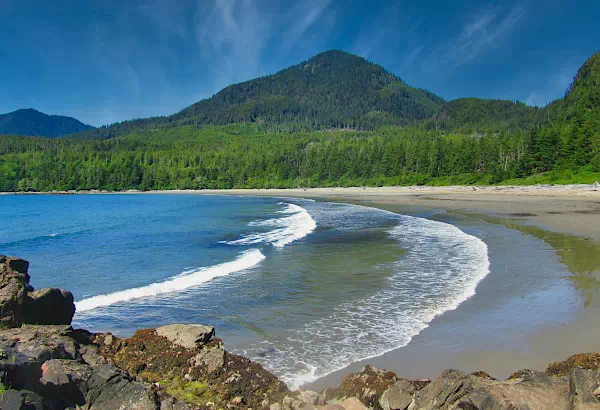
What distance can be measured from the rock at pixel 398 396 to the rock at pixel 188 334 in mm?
2956

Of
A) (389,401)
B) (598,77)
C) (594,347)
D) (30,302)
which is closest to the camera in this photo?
(389,401)

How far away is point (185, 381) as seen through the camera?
17.3 ft

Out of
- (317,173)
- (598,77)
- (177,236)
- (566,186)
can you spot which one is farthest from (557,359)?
(598,77)

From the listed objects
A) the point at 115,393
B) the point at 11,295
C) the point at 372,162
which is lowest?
the point at 115,393

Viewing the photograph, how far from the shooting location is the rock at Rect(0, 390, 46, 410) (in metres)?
3.76

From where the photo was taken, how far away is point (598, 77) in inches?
4486

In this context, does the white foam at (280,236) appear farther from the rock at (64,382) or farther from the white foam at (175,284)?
the rock at (64,382)

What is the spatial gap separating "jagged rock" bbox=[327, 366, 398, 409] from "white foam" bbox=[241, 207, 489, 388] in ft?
4.69

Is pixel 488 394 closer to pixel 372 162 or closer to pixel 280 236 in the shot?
pixel 280 236

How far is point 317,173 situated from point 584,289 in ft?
394

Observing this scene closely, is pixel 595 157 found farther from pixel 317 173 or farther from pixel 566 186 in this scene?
pixel 317 173

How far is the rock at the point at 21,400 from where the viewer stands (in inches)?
148

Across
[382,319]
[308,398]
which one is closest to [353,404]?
[308,398]

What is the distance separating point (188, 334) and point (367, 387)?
2.96m
